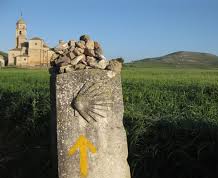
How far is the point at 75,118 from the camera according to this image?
13.8ft

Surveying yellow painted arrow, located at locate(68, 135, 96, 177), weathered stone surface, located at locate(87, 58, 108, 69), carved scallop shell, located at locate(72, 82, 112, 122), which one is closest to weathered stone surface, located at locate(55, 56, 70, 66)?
weathered stone surface, located at locate(87, 58, 108, 69)

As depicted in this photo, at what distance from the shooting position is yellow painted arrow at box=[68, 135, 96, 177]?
13.8 feet

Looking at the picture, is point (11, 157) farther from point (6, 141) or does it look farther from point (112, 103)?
point (112, 103)

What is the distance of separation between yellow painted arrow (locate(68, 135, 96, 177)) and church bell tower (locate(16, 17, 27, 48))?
107133 millimetres

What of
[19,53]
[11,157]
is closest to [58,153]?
[11,157]

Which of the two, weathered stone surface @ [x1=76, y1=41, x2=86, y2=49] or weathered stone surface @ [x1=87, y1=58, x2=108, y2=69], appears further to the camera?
weathered stone surface @ [x1=76, y1=41, x2=86, y2=49]

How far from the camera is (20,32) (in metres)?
109

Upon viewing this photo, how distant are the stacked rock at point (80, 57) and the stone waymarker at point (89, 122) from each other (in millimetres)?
34

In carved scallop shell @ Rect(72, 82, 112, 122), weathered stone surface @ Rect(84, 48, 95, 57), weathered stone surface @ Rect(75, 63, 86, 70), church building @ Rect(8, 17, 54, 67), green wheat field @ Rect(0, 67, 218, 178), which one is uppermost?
church building @ Rect(8, 17, 54, 67)

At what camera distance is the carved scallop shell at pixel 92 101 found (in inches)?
165

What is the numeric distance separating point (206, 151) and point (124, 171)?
51.1 inches

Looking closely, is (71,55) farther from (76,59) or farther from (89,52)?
(89,52)

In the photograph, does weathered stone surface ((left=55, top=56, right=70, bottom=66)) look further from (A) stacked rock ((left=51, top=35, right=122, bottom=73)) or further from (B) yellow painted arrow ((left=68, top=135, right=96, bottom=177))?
(B) yellow painted arrow ((left=68, top=135, right=96, bottom=177))

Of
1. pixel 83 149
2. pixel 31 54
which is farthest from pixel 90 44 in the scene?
pixel 31 54
